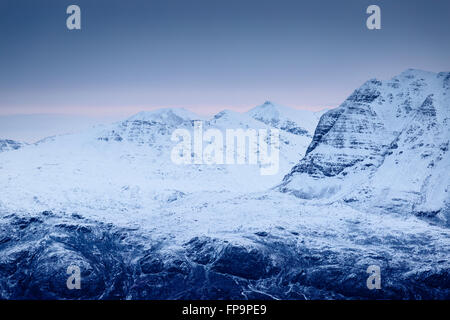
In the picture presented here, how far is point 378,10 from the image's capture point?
167000 mm
